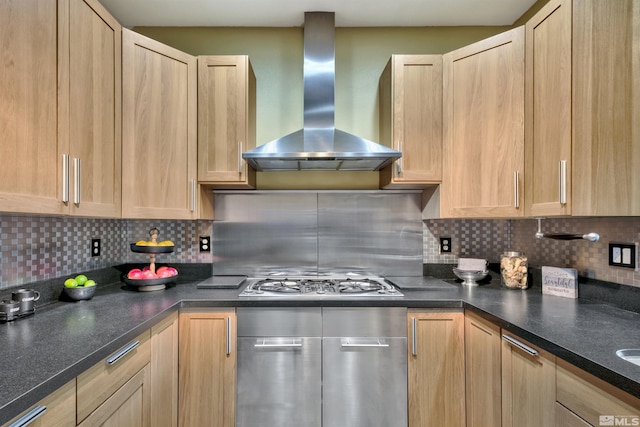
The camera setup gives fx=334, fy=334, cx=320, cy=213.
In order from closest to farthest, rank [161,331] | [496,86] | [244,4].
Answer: [161,331], [496,86], [244,4]

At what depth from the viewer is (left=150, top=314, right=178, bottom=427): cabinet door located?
4.90ft

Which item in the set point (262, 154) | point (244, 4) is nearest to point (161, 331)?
point (262, 154)

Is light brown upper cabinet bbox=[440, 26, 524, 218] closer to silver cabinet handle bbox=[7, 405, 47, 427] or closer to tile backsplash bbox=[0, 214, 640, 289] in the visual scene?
tile backsplash bbox=[0, 214, 640, 289]

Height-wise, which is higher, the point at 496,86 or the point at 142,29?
the point at 142,29

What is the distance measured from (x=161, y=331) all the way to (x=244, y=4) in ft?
6.54

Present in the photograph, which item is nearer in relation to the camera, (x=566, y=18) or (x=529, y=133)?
(x=566, y=18)

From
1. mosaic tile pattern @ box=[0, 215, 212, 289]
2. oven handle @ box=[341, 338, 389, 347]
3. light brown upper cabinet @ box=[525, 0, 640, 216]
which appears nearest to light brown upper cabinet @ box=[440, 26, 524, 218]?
light brown upper cabinet @ box=[525, 0, 640, 216]

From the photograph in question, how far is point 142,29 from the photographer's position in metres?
2.41

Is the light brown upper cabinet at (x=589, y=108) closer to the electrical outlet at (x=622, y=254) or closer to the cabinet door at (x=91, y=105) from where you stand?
the electrical outlet at (x=622, y=254)

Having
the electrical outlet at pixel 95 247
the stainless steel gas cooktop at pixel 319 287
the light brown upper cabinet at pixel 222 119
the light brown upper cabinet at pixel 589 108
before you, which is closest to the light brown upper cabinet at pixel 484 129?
the light brown upper cabinet at pixel 589 108

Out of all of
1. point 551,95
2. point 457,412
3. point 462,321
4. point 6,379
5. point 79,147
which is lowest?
point 457,412

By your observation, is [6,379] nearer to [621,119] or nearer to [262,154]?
[262,154]

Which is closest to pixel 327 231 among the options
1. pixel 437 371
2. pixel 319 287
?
pixel 319 287

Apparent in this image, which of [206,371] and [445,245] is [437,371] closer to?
[445,245]
